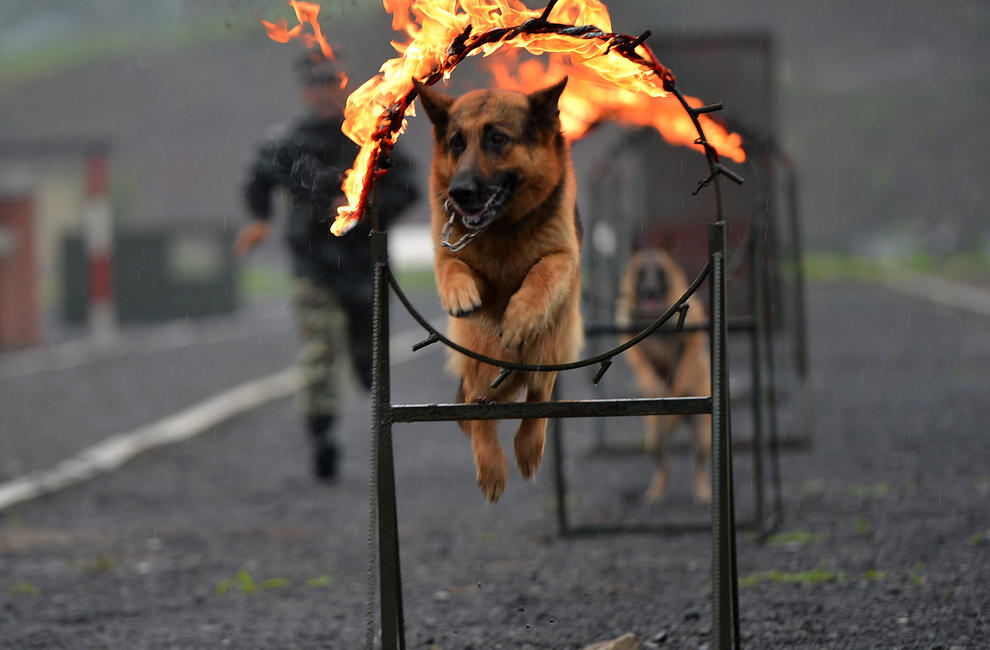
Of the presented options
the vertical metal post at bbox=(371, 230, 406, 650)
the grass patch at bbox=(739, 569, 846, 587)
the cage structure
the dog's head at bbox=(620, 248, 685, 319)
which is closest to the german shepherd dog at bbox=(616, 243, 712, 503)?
the dog's head at bbox=(620, 248, 685, 319)

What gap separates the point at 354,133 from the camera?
3762 millimetres

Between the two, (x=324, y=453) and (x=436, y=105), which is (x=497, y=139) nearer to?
(x=436, y=105)

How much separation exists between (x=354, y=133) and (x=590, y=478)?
17.4 ft

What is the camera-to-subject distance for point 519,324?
322 centimetres

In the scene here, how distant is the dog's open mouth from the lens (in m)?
3.23

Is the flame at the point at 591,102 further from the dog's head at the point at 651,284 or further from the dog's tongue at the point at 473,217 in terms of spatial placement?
the dog's head at the point at 651,284

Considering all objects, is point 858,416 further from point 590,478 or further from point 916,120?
point 916,120

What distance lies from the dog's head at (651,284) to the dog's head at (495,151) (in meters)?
4.38

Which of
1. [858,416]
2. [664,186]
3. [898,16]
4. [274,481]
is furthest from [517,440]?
[898,16]

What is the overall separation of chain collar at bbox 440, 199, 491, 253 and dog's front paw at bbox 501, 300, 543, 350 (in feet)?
0.80

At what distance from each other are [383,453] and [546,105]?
3.64 ft

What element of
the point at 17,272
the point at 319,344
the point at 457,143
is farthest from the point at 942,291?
the point at 457,143

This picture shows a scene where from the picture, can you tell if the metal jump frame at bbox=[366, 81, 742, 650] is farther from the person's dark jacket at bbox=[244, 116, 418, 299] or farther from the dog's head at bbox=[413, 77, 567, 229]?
the person's dark jacket at bbox=[244, 116, 418, 299]

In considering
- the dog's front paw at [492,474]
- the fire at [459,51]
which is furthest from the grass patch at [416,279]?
the dog's front paw at [492,474]
